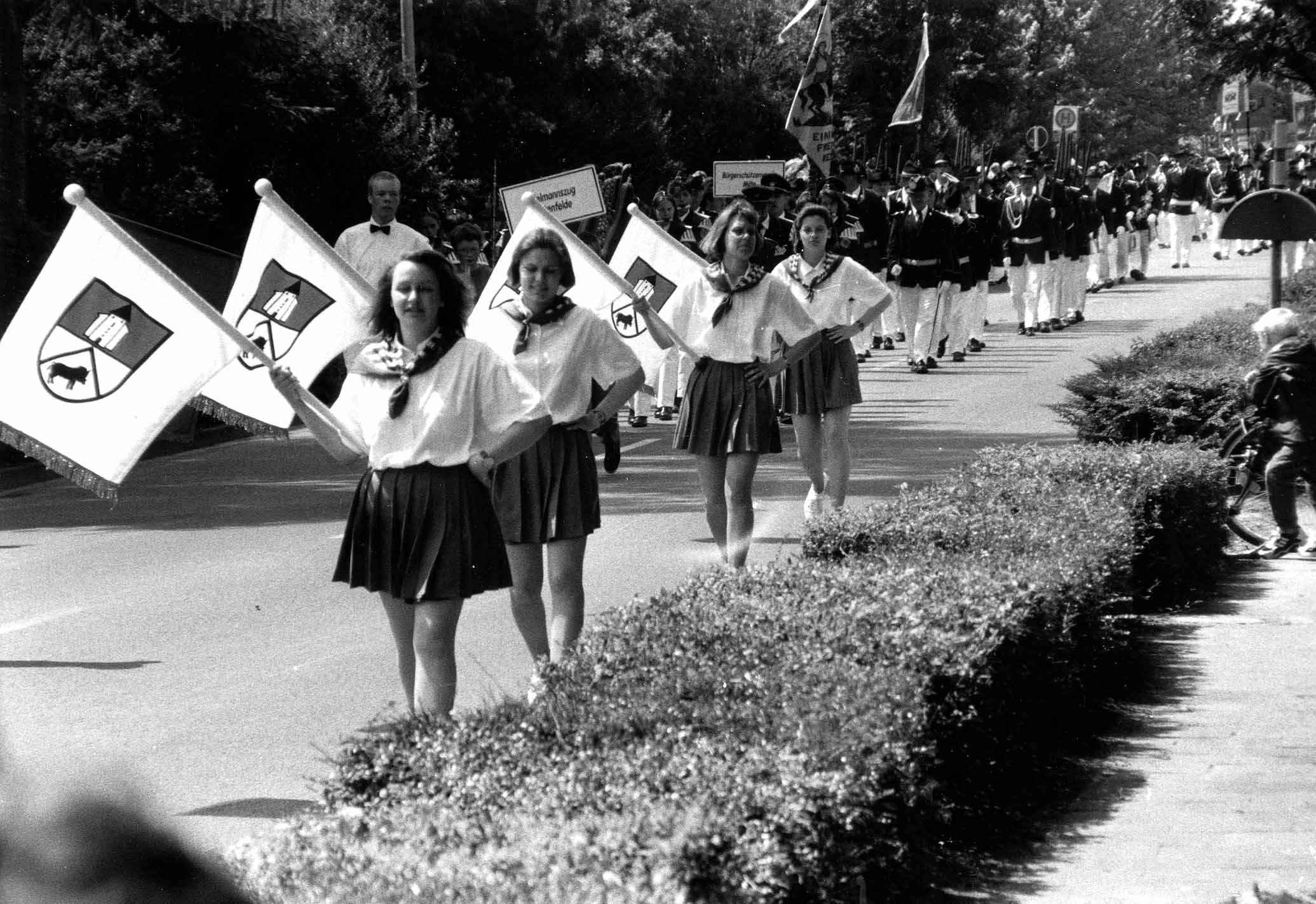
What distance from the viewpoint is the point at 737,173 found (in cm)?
2466

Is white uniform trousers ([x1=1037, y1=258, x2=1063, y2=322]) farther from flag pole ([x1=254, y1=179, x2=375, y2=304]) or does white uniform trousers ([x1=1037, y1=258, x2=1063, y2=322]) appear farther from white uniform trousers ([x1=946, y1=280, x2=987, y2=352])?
flag pole ([x1=254, y1=179, x2=375, y2=304])

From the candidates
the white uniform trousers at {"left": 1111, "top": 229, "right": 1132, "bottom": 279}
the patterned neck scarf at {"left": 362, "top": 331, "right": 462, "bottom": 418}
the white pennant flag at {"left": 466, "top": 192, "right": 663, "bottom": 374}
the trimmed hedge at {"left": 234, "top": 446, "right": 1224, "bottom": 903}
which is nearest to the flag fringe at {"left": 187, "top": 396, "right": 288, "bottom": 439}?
the white pennant flag at {"left": 466, "top": 192, "right": 663, "bottom": 374}

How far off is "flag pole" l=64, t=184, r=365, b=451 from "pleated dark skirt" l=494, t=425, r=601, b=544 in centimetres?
80

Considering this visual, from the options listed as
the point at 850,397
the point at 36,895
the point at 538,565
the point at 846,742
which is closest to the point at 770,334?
the point at 850,397

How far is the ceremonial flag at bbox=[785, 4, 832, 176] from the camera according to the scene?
25250mm

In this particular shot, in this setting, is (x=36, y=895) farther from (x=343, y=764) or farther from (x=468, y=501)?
(x=468, y=501)

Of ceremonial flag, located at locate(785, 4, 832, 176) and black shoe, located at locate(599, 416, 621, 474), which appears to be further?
ceremonial flag, located at locate(785, 4, 832, 176)

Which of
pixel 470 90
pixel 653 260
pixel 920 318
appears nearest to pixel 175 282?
pixel 653 260

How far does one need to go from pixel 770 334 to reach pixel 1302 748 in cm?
353

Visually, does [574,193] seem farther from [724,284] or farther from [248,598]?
[724,284]

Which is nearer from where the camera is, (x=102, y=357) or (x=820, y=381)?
(x=102, y=357)

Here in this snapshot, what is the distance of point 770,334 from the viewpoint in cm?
891

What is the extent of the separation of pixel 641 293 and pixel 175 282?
3382mm

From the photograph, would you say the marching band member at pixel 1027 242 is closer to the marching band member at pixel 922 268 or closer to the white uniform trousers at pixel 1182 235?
the marching band member at pixel 922 268
